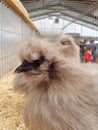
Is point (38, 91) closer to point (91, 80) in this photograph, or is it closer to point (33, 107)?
point (33, 107)

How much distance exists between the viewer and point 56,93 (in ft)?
3.62

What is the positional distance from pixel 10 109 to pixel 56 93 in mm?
665

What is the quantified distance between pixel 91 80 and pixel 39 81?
221 mm

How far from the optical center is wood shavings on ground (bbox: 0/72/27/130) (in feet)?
4.85

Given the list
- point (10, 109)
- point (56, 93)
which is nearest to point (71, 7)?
point (10, 109)

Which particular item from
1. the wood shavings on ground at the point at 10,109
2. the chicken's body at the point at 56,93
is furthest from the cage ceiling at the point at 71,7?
the chicken's body at the point at 56,93

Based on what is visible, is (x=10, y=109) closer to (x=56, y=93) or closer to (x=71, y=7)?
(x=56, y=93)

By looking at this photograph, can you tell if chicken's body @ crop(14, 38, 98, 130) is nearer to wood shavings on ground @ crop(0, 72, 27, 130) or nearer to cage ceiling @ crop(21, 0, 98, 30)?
wood shavings on ground @ crop(0, 72, 27, 130)

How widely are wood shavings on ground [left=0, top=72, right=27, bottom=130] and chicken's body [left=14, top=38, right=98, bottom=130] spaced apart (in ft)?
1.10

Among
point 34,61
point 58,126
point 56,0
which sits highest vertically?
point 56,0

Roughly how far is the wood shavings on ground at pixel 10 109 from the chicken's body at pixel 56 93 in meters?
0.33

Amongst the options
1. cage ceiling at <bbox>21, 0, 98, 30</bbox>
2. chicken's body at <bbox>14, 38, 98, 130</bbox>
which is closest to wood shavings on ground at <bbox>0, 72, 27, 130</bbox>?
chicken's body at <bbox>14, 38, 98, 130</bbox>

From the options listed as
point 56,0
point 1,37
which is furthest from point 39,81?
point 56,0

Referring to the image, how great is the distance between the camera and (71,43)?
3.18 m
